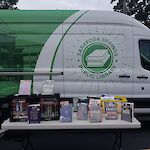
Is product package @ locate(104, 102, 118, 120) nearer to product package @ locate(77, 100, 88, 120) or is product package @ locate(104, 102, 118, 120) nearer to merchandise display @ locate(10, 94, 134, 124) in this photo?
merchandise display @ locate(10, 94, 134, 124)

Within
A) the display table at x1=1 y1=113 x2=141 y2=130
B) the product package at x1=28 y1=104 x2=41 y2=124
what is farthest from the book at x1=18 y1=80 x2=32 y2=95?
the display table at x1=1 y1=113 x2=141 y2=130

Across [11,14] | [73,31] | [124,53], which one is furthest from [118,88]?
[11,14]

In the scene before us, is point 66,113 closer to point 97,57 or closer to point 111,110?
point 111,110

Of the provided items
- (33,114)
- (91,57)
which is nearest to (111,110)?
(33,114)

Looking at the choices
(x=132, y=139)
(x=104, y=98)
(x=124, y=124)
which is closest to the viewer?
(x=124, y=124)

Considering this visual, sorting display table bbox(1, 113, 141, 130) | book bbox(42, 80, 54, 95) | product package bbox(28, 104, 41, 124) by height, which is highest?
book bbox(42, 80, 54, 95)

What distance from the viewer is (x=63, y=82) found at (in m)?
7.25

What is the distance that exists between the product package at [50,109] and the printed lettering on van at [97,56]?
2.70m

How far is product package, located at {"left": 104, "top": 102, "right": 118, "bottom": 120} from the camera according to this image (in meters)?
4.72

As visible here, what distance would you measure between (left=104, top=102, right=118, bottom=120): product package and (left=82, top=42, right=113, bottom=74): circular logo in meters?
2.50

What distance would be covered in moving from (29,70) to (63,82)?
77 centimetres

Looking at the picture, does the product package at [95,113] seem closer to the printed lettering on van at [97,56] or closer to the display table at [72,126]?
the display table at [72,126]

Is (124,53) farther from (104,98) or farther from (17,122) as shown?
(17,122)

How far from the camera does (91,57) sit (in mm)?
7242
